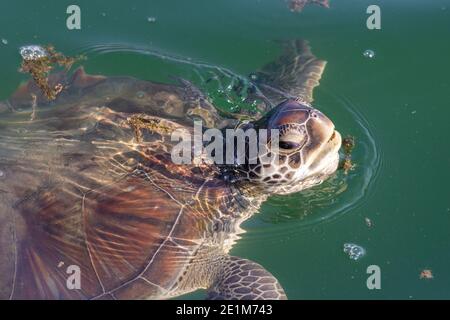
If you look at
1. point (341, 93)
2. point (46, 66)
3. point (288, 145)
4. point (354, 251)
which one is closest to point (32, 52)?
point (46, 66)

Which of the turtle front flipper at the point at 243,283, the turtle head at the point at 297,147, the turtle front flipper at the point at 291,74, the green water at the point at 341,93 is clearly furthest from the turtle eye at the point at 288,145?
the turtle front flipper at the point at 291,74

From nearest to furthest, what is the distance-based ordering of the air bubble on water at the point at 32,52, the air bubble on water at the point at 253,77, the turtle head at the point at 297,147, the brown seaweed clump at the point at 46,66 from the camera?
1. the turtle head at the point at 297,147
2. the brown seaweed clump at the point at 46,66
3. the air bubble on water at the point at 32,52
4. the air bubble on water at the point at 253,77

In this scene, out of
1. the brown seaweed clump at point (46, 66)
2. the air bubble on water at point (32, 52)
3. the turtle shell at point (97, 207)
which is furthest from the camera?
the air bubble on water at point (32, 52)

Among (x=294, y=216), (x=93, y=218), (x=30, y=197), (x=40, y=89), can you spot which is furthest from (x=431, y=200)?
(x=40, y=89)

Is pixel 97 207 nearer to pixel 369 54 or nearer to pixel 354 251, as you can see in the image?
pixel 354 251

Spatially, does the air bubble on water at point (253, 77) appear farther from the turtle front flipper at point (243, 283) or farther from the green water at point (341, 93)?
the turtle front flipper at point (243, 283)

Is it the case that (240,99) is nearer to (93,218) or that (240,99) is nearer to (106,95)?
(106,95)
